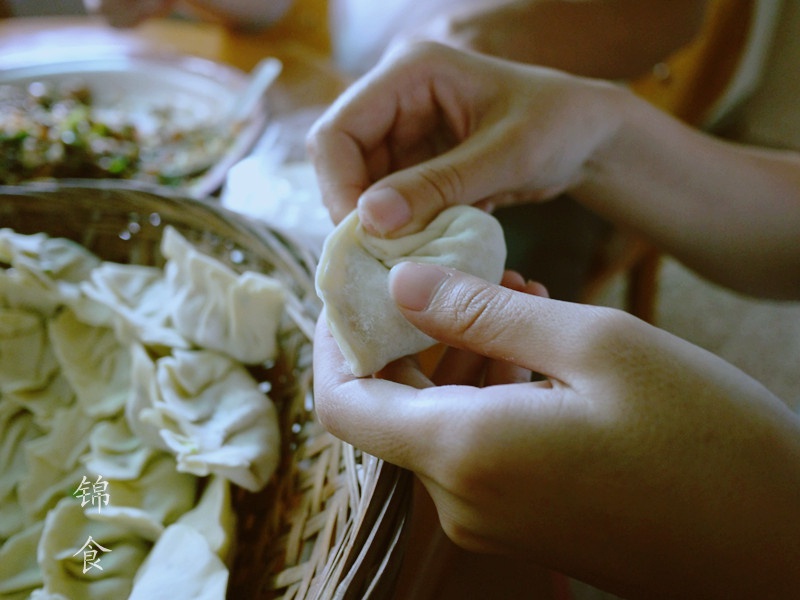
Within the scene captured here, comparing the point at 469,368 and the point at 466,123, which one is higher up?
the point at 466,123

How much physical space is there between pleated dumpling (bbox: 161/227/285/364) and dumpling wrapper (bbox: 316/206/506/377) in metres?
0.21

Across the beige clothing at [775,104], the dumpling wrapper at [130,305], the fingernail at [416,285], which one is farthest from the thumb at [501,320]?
the beige clothing at [775,104]

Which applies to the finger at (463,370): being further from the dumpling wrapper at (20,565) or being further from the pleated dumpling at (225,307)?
the dumpling wrapper at (20,565)

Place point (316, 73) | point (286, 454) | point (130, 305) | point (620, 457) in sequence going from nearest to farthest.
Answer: point (620, 457) < point (286, 454) < point (130, 305) < point (316, 73)

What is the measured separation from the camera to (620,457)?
42cm

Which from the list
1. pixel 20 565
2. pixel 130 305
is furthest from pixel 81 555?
pixel 130 305

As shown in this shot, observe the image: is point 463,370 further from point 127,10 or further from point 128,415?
point 127,10

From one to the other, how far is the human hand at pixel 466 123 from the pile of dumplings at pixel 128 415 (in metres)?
0.22

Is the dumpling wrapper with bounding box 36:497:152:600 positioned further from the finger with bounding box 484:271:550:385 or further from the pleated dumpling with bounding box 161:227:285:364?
the finger with bounding box 484:271:550:385

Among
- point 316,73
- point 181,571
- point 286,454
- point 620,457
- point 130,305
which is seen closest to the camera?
point 620,457

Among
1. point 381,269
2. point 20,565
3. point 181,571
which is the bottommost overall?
point 20,565

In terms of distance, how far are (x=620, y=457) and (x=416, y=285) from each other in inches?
8.5

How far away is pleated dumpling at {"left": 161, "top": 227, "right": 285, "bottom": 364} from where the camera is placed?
78 centimetres

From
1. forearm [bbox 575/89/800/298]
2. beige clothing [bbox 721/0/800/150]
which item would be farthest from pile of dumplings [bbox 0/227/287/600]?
beige clothing [bbox 721/0/800/150]
